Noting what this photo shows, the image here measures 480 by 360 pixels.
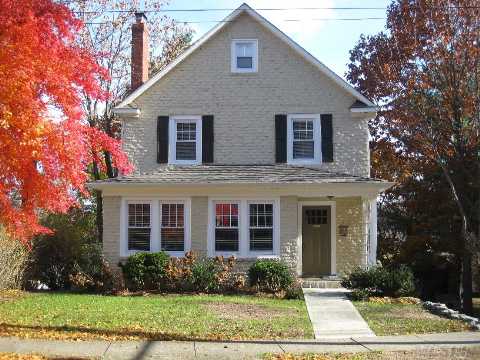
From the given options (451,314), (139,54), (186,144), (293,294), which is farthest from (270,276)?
(139,54)

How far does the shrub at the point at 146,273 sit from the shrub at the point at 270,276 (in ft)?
9.15

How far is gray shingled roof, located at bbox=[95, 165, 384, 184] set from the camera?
19.2m

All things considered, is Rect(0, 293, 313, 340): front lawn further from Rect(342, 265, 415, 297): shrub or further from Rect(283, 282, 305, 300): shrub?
Rect(342, 265, 415, 297): shrub

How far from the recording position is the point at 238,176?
1975cm

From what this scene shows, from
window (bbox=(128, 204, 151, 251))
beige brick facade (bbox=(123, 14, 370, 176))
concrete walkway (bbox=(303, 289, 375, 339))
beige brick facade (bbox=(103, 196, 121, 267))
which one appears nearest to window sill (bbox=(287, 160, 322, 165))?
beige brick facade (bbox=(123, 14, 370, 176))

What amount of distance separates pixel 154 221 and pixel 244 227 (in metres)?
2.97

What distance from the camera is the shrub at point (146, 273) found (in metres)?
18.6

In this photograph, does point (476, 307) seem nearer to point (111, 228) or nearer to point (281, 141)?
point (281, 141)

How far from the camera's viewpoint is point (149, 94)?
21484mm

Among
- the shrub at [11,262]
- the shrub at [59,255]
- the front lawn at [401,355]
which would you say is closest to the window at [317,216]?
the shrub at [59,255]

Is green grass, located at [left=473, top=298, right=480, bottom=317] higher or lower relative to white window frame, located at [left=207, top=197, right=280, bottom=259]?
lower

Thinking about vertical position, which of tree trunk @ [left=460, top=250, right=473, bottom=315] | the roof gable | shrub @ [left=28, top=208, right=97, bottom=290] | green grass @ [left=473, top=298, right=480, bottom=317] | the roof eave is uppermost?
the roof gable

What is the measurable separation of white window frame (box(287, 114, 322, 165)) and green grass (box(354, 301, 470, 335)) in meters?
6.51

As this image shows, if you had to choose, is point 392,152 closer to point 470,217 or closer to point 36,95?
point 470,217
